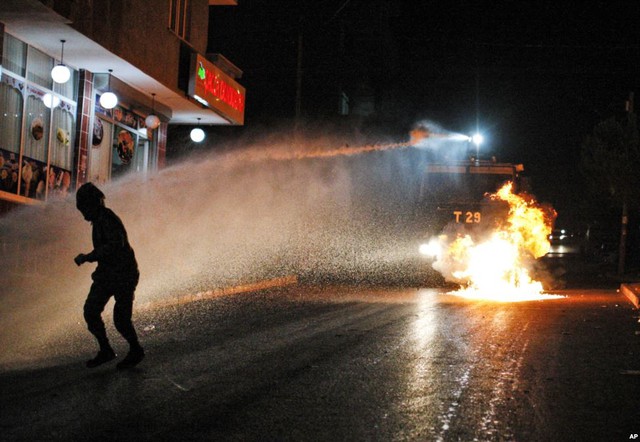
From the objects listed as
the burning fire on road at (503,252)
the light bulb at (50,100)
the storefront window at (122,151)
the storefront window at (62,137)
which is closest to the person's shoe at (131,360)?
the light bulb at (50,100)

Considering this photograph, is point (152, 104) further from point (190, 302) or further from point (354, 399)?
point (354, 399)

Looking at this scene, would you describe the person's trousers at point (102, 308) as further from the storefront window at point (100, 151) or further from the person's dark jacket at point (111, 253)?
the storefront window at point (100, 151)

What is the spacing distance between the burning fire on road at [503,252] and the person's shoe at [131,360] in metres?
14.3

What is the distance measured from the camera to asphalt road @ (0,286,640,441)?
246 inches

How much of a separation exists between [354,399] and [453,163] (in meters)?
16.8

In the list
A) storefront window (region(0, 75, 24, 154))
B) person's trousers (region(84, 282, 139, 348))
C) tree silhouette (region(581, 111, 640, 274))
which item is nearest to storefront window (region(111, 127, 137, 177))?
storefront window (region(0, 75, 24, 154))

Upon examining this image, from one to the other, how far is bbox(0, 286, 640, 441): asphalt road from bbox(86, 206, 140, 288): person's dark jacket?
35.7 inches

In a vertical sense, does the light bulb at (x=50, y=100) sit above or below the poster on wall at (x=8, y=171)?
above

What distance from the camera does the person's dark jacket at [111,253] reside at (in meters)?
8.34

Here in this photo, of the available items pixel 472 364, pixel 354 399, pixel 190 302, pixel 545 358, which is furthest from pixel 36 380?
pixel 190 302

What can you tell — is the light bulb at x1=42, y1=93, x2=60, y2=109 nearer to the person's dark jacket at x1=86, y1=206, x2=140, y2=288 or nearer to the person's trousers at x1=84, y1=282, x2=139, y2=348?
the person's dark jacket at x1=86, y1=206, x2=140, y2=288

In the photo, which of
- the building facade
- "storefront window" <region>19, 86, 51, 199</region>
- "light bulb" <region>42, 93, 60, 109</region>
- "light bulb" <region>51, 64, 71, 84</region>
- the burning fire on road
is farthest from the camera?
the burning fire on road

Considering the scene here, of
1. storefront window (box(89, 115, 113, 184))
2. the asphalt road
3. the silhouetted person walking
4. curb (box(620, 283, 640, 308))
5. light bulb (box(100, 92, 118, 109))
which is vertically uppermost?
light bulb (box(100, 92, 118, 109))

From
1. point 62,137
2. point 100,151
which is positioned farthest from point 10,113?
point 100,151
